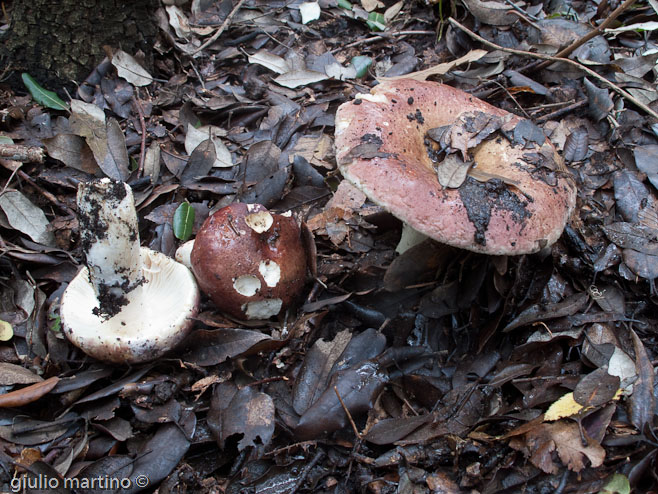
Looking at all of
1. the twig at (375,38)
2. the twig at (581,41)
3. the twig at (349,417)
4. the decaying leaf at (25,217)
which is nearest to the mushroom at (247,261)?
the twig at (349,417)

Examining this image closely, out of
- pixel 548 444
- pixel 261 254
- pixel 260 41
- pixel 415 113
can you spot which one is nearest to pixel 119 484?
pixel 261 254

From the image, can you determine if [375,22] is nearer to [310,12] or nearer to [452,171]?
[310,12]

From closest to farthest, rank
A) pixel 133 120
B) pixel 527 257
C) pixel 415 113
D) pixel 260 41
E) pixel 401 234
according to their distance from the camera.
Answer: pixel 415 113 → pixel 527 257 → pixel 401 234 → pixel 133 120 → pixel 260 41

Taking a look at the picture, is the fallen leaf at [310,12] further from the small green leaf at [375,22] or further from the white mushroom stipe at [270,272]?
the white mushroom stipe at [270,272]

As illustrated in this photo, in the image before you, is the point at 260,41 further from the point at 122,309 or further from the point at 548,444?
the point at 548,444

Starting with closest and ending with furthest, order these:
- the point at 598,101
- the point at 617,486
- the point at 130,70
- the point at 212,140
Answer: the point at 617,486, the point at 598,101, the point at 212,140, the point at 130,70

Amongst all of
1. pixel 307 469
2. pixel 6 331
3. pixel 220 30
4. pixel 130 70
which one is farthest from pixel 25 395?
pixel 220 30
